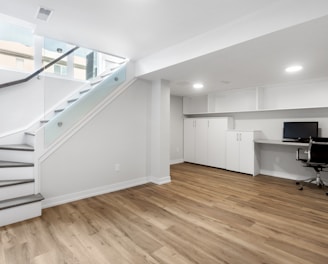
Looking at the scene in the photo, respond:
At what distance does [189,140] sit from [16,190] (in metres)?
4.67

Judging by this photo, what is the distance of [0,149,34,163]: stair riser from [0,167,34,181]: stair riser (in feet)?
0.50

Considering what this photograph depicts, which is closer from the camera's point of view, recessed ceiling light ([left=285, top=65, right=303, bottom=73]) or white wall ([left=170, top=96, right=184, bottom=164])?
recessed ceiling light ([left=285, top=65, right=303, bottom=73])

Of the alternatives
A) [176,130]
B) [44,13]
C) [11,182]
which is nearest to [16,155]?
[11,182]

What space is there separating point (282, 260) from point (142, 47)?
10.7ft

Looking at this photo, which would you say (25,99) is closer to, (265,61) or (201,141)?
(265,61)

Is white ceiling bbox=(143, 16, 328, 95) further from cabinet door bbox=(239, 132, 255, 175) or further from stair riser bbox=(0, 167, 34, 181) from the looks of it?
stair riser bbox=(0, 167, 34, 181)

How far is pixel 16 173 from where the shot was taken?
106 inches

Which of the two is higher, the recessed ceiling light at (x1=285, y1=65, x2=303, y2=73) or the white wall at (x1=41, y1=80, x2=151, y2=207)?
the recessed ceiling light at (x1=285, y1=65, x2=303, y2=73)

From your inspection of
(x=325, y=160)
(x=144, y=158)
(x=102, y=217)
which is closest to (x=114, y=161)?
(x=144, y=158)

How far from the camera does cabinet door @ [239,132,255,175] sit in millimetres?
4809

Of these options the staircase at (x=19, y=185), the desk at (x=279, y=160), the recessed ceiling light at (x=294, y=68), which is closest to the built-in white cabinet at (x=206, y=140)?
the desk at (x=279, y=160)

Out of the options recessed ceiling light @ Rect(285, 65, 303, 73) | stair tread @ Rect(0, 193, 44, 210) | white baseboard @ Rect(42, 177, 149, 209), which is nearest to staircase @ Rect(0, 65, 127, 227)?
stair tread @ Rect(0, 193, 44, 210)

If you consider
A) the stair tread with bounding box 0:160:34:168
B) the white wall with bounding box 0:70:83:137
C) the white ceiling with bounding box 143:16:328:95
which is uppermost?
the white ceiling with bounding box 143:16:328:95

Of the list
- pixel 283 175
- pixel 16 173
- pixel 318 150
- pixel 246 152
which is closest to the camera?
pixel 16 173
